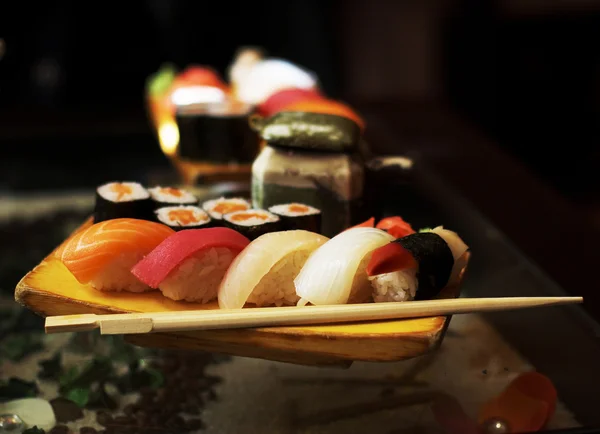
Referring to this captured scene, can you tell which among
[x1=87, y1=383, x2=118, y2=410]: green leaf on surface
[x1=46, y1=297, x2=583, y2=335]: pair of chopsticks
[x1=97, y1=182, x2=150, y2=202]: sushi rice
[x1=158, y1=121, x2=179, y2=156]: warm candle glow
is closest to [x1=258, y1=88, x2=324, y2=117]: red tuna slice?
[x1=158, y1=121, x2=179, y2=156]: warm candle glow

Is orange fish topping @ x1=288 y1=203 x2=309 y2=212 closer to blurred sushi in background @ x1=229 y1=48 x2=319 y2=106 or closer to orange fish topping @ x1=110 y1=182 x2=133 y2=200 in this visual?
orange fish topping @ x1=110 y1=182 x2=133 y2=200

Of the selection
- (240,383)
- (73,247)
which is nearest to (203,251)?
(73,247)

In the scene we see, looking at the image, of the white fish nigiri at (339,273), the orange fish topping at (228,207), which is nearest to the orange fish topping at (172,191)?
the orange fish topping at (228,207)

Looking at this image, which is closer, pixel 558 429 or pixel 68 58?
pixel 558 429

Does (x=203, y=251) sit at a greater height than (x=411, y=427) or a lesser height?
greater

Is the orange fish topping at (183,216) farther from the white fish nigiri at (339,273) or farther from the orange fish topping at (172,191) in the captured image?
the white fish nigiri at (339,273)

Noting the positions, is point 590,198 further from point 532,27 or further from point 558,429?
point 558,429

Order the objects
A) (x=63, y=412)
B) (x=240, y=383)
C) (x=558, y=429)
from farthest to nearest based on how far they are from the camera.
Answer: (x=240, y=383) < (x=63, y=412) < (x=558, y=429)
